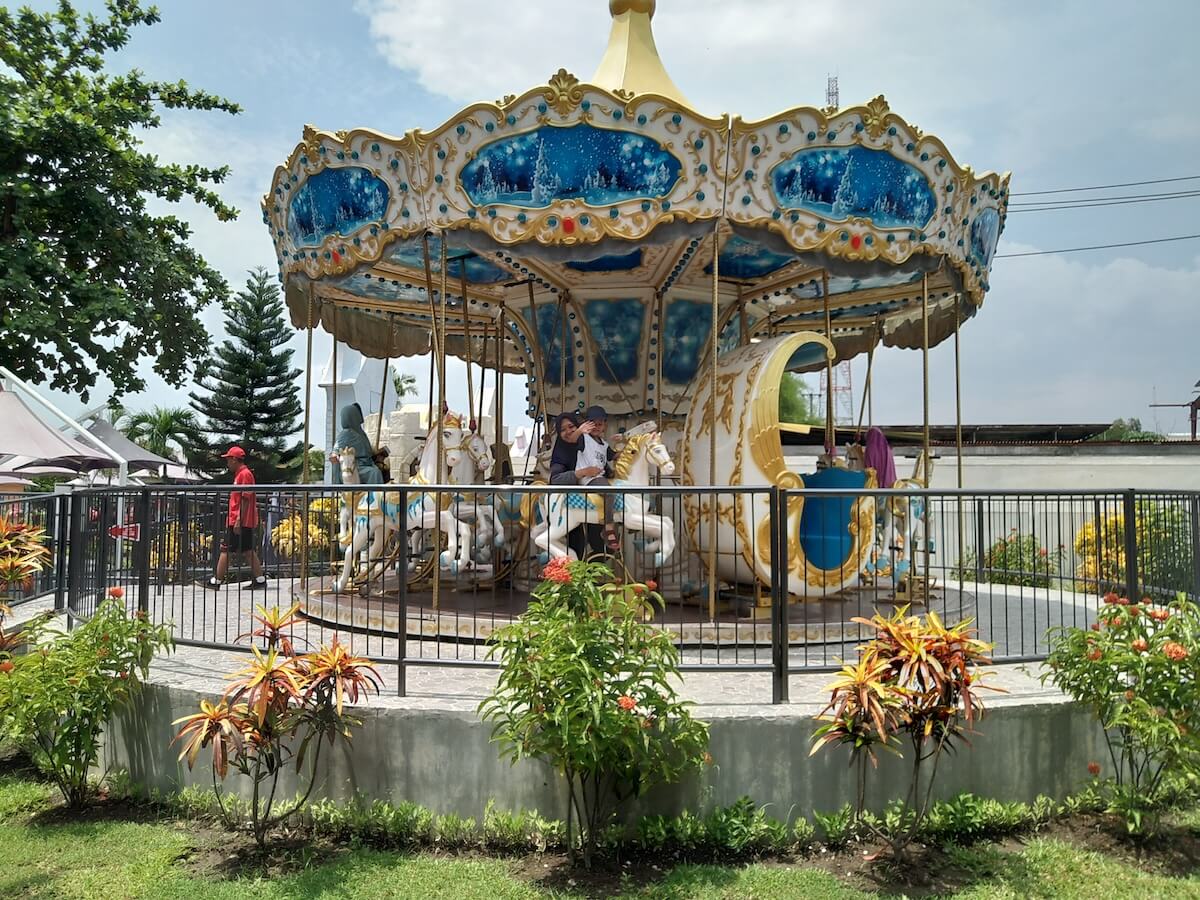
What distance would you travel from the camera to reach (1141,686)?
409 centimetres

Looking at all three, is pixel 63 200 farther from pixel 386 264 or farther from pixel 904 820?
pixel 904 820

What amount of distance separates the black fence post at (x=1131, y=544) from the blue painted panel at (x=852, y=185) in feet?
9.64

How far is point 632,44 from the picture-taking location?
8734mm

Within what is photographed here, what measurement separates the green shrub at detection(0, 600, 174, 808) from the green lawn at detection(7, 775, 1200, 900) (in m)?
0.52

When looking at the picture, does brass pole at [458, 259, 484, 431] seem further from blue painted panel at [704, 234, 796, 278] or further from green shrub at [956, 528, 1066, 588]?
green shrub at [956, 528, 1066, 588]

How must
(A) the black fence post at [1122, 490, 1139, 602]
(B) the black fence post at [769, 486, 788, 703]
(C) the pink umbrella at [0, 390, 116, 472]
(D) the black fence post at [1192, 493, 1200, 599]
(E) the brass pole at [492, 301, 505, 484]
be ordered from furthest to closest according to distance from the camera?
(C) the pink umbrella at [0, 390, 116, 472]
(E) the brass pole at [492, 301, 505, 484]
(D) the black fence post at [1192, 493, 1200, 599]
(A) the black fence post at [1122, 490, 1139, 602]
(B) the black fence post at [769, 486, 788, 703]

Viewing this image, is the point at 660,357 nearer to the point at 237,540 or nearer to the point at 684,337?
the point at 684,337

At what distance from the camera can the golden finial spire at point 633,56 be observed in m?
8.55

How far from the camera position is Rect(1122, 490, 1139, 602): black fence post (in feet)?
16.5

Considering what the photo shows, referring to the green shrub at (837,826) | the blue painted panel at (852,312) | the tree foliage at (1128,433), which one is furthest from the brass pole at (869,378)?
the tree foliage at (1128,433)

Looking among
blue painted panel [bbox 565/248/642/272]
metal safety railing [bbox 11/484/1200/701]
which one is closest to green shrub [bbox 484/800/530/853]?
metal safety railing [bbox 11/484/1200/701]

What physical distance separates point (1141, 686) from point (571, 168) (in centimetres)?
477

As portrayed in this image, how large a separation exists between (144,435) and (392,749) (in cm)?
4181

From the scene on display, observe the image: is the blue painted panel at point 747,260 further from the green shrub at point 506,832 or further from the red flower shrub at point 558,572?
the green shrub at point 506,832
